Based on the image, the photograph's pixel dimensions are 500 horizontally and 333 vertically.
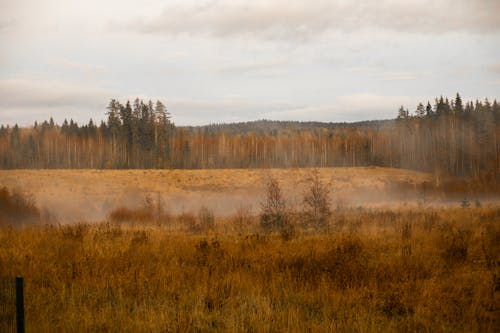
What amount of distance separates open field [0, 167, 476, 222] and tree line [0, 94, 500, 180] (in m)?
12.0

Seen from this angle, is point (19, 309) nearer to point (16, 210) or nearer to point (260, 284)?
point (260, 284)

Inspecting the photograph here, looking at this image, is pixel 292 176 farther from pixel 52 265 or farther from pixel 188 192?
pixel 52 265

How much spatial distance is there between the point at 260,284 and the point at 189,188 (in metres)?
42.5

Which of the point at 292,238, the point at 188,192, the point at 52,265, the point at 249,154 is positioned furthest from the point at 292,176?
the point at 52,265

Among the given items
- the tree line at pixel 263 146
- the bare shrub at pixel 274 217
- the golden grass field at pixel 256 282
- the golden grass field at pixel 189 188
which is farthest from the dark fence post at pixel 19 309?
the tree line at pixel 263 146

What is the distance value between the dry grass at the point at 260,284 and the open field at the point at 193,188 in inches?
829

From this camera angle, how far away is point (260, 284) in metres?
7.45

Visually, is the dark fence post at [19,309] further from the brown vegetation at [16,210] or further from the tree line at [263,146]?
the tree line at [263,146]

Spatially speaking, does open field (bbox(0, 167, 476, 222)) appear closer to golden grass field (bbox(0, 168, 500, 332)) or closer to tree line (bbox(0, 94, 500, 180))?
tree line (bbox(0, 94, 500, 180))

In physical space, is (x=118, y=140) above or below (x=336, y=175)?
above

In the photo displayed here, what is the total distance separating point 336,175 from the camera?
2347 inches

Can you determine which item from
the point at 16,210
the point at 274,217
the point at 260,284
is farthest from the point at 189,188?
the point at 260,284

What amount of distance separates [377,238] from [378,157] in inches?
3115

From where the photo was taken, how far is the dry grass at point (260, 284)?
588 centimetres
